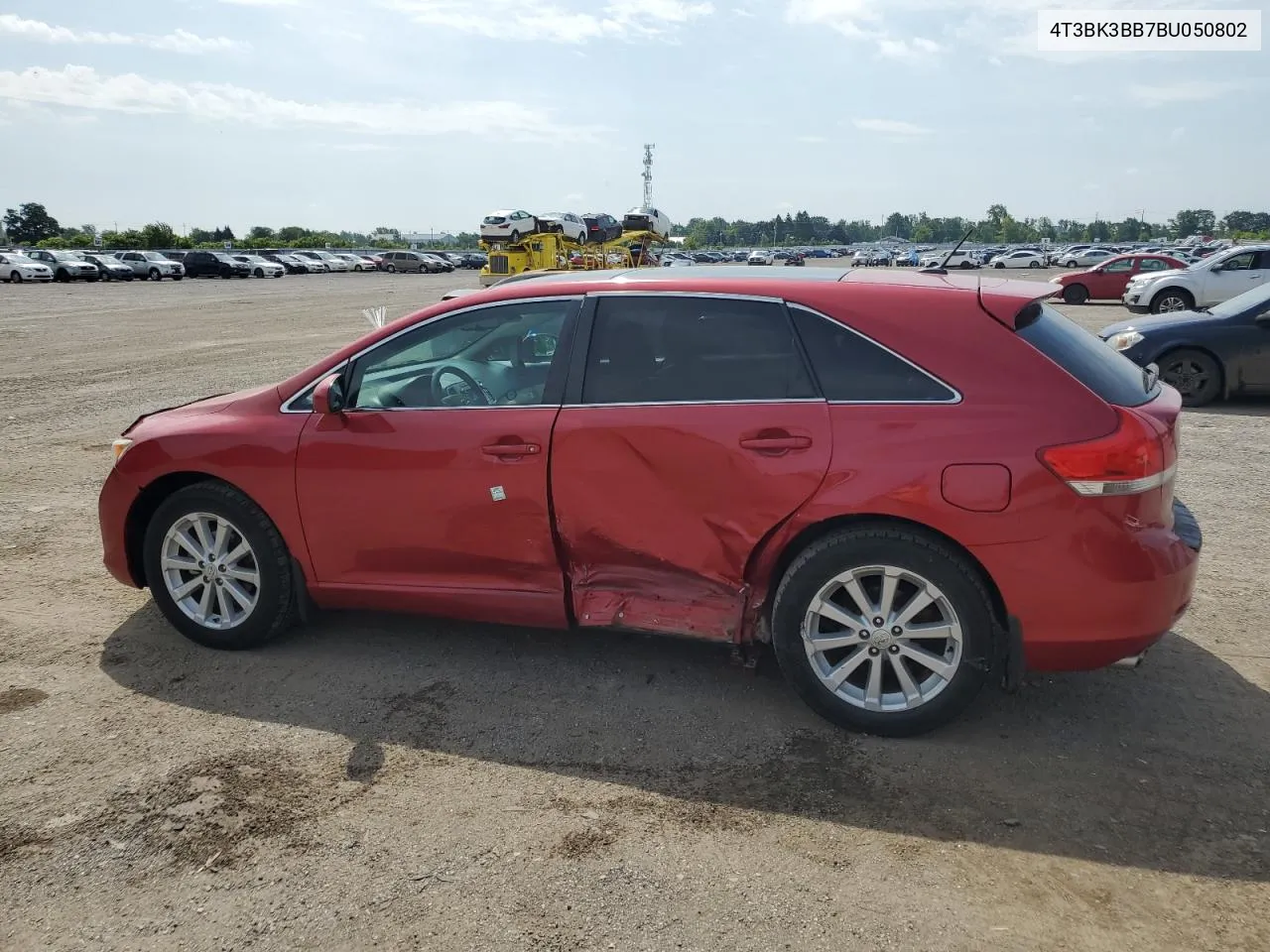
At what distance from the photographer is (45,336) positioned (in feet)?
71.3

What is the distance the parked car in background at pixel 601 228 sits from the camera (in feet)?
137

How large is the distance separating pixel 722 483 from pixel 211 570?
2.47 metres

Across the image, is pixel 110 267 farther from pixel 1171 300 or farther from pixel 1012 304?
pixel 1012 304

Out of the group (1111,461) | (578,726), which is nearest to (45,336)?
(578,726)

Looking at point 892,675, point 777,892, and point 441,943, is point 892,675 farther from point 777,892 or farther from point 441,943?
point 441,943

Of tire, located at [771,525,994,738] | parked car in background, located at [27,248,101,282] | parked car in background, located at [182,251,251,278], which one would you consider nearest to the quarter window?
tire, located at [771,525,994,738]

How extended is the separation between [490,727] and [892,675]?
1.58 metres

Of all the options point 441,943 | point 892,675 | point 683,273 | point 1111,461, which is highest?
point 683,273

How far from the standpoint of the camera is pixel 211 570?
4.80 metres

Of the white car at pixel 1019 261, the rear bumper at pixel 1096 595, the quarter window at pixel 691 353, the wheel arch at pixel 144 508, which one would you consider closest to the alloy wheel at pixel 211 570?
the wheel arch at pixel 144 508

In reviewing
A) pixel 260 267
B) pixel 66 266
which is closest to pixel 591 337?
pixel 66 266

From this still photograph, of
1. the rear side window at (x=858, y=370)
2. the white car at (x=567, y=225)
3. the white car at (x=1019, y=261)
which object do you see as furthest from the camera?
the white car at (x=1019, y=261)

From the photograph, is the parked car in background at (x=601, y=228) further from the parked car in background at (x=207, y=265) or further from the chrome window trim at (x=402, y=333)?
the chrome window trim at (x=402, y=333)

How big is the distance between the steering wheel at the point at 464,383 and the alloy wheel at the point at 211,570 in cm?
113
